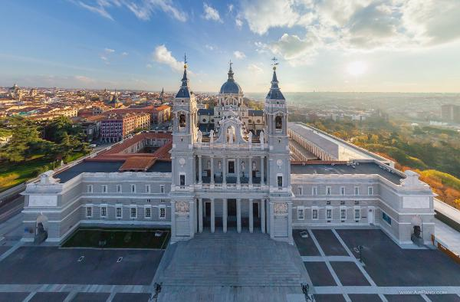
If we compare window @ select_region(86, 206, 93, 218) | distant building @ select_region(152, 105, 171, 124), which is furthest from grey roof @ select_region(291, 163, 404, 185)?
distant building @ select_region(152, 105, 171, 124)

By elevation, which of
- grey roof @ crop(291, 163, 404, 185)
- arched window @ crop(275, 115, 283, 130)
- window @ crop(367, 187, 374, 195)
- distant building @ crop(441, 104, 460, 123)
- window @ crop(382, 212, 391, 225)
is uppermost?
distant building @ crop(441, 104, 460, 123)

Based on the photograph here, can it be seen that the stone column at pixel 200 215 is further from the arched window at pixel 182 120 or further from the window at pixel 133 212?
the window at pixel 133 212

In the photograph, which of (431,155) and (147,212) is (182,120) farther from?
(431,155)

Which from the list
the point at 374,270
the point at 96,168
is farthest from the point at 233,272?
the point at 96,168

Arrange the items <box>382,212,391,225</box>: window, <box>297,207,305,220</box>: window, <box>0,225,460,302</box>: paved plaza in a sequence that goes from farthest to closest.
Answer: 1. <box>297,207,305,220</box>: window
2. <box>382,212,391,225</box>: window
3. <box>0,225,460,302</box>: paved plaza

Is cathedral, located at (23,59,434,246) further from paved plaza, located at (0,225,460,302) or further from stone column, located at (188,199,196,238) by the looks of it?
paved plaza, located at (0,225,460,302)

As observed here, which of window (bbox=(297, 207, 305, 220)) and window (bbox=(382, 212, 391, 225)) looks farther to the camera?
window (bbox=(297, 207, 305, 220))
